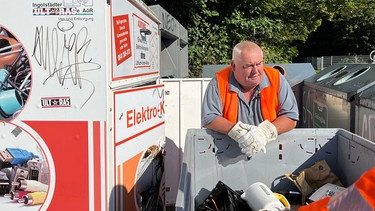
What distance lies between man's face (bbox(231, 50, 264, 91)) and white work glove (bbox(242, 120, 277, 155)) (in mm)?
349

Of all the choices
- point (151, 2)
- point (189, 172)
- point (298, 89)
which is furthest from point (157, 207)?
point (151, 2)

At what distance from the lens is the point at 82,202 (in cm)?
288

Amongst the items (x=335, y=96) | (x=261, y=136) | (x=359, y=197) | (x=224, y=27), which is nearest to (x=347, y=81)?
(x=335, y=96)

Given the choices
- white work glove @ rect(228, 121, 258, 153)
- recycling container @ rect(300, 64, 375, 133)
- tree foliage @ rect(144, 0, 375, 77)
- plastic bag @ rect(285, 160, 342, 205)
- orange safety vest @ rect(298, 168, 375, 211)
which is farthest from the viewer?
tree foliage @ rect(144, 0, 375, 77)

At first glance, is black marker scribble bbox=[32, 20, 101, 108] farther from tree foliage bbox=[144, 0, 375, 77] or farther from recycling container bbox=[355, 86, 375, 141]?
tree foliage bbox=[144, 0, 375, 77]

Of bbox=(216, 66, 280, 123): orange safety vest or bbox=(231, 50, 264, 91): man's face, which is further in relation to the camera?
bbox=(216, 66, 280, 123): orange safety vest

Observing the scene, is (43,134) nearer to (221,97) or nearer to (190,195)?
(190,195)

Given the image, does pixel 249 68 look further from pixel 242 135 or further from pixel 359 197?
pixel 359 197

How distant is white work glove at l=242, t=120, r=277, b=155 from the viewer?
2955mm

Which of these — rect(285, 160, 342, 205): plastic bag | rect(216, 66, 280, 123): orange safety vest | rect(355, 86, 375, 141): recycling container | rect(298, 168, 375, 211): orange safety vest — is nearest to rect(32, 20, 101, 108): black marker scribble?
rect(216, 66, 280, 123): orange safety vest

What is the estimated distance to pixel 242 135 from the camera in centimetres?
299

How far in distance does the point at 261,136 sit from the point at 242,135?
0.13m

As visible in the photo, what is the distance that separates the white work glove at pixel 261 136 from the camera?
2955 mm

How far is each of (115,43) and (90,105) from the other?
1.46 feet
